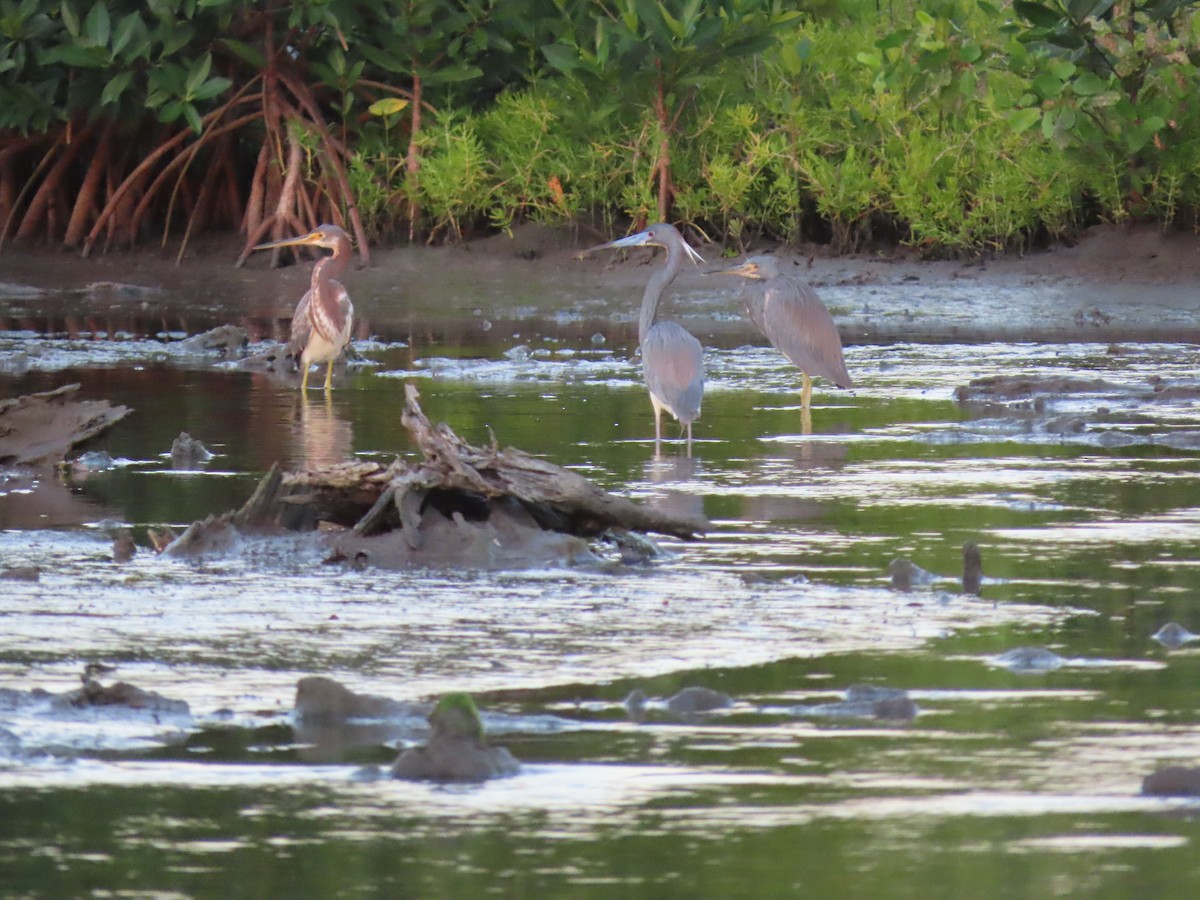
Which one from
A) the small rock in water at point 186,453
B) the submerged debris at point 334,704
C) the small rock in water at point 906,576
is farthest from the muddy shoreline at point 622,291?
the submerged debris at point 334,704

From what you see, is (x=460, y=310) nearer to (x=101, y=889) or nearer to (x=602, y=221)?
(x=602, y=221)

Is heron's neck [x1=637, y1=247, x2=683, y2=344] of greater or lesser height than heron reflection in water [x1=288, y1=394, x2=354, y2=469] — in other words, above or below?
above

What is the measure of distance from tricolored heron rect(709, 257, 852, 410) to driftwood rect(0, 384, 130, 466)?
11.9ft

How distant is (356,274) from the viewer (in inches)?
724

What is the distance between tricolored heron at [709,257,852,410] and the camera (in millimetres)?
11070

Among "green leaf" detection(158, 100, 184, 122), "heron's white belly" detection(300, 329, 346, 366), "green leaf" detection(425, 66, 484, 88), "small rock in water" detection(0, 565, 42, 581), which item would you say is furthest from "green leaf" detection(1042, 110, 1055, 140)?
"small rock in water" detection(0, 565, 42, 581)

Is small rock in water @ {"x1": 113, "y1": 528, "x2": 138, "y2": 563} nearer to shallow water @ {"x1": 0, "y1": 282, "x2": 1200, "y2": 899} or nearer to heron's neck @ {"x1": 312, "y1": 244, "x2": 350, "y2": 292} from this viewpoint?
shallow water @ {"x1": 0, "y1": 282, "x2": 1200, "y2": 899}

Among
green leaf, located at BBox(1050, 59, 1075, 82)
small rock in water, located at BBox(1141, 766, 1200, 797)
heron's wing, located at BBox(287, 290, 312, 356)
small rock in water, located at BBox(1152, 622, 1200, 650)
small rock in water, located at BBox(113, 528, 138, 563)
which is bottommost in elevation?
small rock in water, located at BBox(1141, 766, 1200, 797)

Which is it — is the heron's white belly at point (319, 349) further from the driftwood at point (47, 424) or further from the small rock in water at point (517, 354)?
the driftwood at point (47, 424)

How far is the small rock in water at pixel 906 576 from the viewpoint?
578cm

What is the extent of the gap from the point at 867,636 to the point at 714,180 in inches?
488

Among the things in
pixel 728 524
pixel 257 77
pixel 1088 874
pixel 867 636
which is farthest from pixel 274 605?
pixel 257 77

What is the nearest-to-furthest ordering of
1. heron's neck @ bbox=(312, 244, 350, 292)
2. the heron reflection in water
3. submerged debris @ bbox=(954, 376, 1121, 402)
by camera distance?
the heron reflection in water < submerged debris @ bbox=(954, 376, 1121, 402) < heron's neck @ bbox=(312, 244, 350, 292)

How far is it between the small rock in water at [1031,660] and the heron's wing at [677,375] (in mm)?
4504
